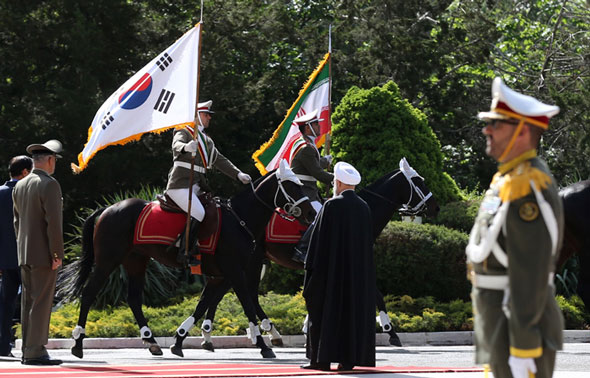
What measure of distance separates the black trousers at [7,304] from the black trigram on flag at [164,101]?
241 centimetres

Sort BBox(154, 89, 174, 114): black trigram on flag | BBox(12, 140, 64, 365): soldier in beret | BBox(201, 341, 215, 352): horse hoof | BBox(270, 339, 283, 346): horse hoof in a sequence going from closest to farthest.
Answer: BBox(12, 140, 64, 365): soldier in beret < BBox(154, 89, 174, 114): black trigram on flag < BBox(201, 341, 215, 352): horse hoof < BBox(270, 339, 283, 346): horse hoof

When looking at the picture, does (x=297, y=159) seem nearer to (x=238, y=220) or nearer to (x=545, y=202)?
(x=238, y=220)

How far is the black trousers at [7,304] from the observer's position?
1206cm

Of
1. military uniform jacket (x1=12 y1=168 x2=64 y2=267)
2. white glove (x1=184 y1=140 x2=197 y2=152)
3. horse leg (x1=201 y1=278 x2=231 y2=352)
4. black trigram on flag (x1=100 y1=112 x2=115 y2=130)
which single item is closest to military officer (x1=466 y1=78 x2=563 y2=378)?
military uniform jacket (x1=12 y1=168 x2=64 y2=267)

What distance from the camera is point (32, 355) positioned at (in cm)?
1095

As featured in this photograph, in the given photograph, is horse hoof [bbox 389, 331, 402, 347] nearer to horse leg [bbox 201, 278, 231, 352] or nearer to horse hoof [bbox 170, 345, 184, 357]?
horse leg [bbox 201, 278, 231, 352]

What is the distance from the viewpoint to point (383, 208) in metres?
14.2

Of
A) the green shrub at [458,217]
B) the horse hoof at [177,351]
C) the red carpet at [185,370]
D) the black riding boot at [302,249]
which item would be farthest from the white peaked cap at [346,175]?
the green shrub at [458,217]

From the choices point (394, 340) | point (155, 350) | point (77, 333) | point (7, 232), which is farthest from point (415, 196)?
point (7, 232)

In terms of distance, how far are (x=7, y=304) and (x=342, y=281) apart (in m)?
3.99

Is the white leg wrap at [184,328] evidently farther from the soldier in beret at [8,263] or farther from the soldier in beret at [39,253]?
the soldier in beret at [39,253]

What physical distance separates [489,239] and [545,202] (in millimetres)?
355

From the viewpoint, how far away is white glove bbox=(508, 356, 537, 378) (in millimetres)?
5293

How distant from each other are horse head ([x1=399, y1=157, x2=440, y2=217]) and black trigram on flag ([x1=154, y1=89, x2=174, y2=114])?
3303mm
